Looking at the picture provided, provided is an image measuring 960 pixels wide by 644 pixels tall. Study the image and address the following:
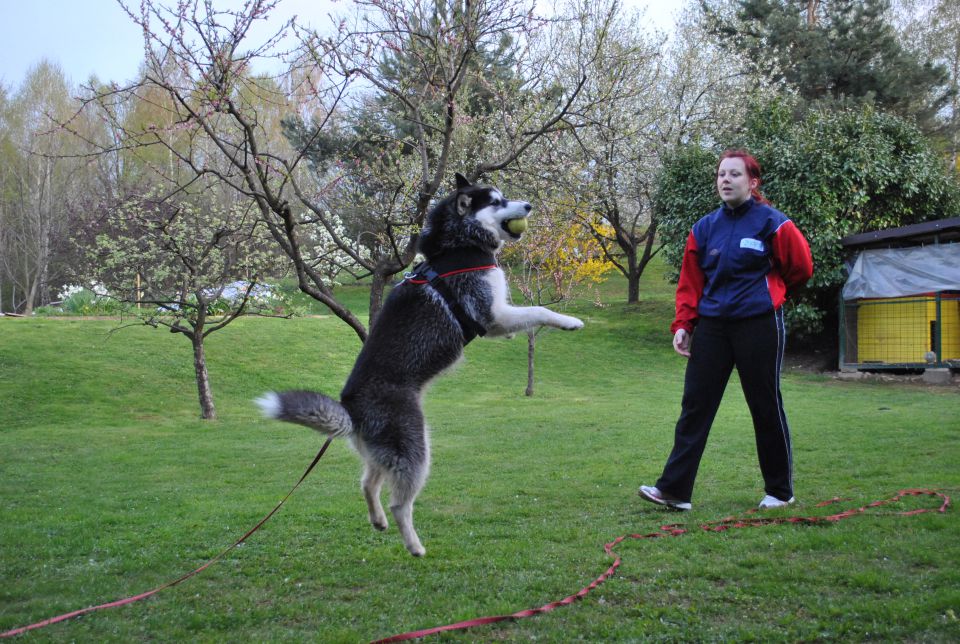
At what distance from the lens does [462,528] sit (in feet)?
16.8

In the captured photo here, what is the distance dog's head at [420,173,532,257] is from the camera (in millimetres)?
4152

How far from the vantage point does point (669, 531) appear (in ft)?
14.9

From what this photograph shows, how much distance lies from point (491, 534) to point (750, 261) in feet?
8.06

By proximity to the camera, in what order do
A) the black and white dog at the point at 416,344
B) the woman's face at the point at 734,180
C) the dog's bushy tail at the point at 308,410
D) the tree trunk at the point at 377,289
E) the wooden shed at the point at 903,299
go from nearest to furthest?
the dog's bushy tail at the point at 308,410
the black and white dog at the point at 416,344
the woman's face at the point at 734,180
the tree trunk at the point at 377,289
the wooden shed at the point at 903,299

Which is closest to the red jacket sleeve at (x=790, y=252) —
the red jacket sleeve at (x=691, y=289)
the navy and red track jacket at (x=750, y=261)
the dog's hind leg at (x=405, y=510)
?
the navy and red track jacket at (x=750, y=261)

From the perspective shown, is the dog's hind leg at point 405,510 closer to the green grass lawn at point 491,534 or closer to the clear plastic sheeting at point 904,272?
the green grass lawn at point 491,534

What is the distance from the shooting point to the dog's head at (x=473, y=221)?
415cm

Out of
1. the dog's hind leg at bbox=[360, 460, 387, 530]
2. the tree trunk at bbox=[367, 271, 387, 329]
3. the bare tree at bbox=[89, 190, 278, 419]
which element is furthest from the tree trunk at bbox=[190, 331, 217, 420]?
the dog's hind leg at bbox=[360, 460, 387, 530]

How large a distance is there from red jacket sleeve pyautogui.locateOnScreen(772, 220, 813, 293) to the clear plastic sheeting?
13.3 metres

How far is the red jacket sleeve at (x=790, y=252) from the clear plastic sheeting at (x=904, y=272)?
1334cm

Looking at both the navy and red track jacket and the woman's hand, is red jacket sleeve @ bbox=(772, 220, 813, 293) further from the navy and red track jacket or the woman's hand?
the woman's hand

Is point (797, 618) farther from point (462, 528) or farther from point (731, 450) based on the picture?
point (731, 450)

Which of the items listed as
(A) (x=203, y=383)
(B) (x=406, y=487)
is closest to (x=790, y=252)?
(B) (x=406, y=487)

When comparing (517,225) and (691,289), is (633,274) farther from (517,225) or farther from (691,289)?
(517,225)
